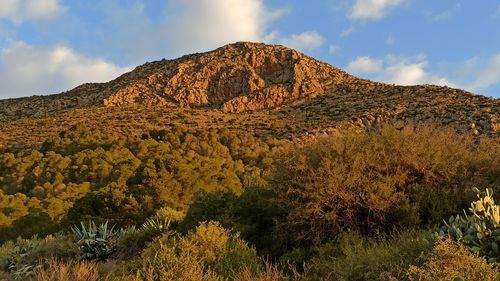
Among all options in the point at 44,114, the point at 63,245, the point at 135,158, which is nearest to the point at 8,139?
the point at 44,114

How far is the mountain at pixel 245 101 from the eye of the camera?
5225 cm

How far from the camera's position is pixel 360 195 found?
14773mm

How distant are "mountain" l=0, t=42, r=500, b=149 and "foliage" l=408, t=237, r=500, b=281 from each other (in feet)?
117

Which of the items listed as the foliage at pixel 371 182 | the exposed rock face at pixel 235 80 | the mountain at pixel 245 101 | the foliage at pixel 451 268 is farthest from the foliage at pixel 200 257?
the exposed rock face at pixel 235 80

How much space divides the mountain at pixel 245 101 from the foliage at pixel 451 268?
117 ft

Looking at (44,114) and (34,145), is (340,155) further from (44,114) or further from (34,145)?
(44,114)

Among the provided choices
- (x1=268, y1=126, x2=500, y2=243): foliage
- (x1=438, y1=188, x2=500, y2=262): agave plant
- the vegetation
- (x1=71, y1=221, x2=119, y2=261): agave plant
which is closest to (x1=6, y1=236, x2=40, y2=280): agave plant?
the vegetation

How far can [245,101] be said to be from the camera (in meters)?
70.5

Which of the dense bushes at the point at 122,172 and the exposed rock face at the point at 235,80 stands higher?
the exposed rock face at the point at 235,80

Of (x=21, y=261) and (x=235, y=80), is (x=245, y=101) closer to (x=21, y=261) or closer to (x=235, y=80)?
(x=235, y=80)

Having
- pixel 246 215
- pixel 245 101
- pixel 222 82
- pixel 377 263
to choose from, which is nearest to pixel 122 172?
pixel 246 215

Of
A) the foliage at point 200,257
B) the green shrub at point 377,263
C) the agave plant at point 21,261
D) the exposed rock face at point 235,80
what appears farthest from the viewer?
the exposed rock face at point 235,80

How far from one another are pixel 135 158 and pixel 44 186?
23.0ft

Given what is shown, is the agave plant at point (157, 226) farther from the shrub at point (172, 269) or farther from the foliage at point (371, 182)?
the shrub at point (172, 269)
